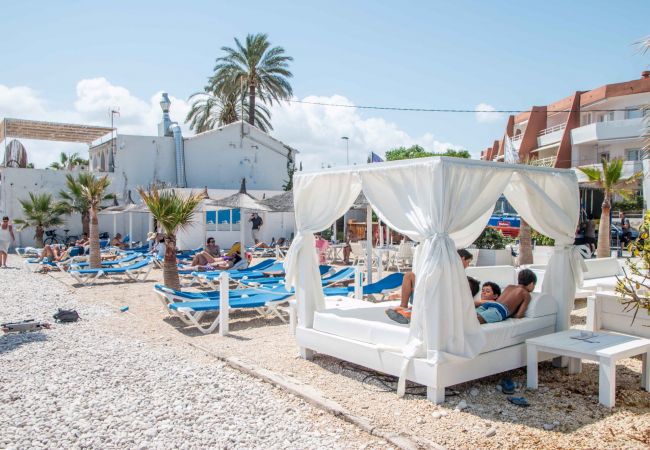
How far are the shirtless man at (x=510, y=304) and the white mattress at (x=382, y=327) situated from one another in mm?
103

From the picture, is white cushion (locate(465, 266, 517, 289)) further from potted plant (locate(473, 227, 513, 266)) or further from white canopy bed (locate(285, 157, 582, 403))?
potted plant (locate(473, 227, 513, 266))

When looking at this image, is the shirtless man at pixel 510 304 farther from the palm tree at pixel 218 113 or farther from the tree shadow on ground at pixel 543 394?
the palm tree at pixel 218 113

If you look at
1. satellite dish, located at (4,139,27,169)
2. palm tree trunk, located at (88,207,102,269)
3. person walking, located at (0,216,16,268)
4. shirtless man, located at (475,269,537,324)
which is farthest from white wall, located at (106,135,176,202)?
shirtless man, located at (475,269,537,324)

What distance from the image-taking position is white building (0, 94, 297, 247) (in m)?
25.2

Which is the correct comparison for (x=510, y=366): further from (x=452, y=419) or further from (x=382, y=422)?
(x=382, y=422)

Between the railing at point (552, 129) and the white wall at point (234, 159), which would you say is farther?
the railing at point (552, 129)

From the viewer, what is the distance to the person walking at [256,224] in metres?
24.1

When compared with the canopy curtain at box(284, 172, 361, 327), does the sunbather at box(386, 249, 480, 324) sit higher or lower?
lower

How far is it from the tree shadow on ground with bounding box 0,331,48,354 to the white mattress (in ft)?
13.2

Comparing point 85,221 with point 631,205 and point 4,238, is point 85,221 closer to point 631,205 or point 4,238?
point 4,238

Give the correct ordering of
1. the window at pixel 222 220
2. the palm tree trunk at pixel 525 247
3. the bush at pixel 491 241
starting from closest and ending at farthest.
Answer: the palm tree trunk at pixel 525 247 → the bush at pixel 491 241 → the window at pixel 222 220

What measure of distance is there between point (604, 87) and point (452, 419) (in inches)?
1347

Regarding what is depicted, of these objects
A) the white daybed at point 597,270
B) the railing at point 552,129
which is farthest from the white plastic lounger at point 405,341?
the railing at point 552,129

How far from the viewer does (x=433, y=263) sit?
16.1ft
